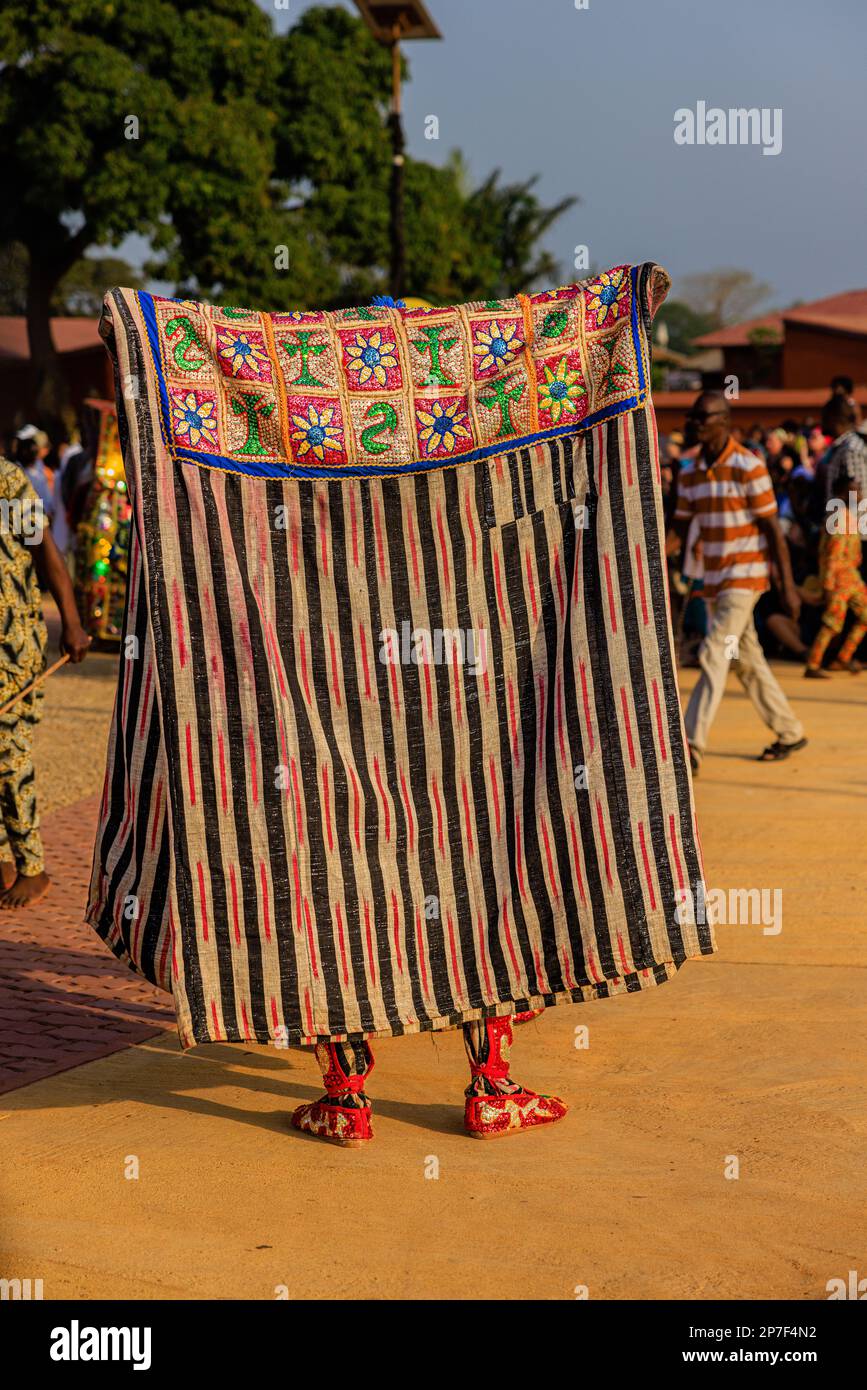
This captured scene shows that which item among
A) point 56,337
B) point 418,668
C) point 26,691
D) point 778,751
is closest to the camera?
point 418,668

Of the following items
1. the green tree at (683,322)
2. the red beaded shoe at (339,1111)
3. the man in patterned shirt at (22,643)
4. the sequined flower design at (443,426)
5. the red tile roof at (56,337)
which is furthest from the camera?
the green tree at (683,322)

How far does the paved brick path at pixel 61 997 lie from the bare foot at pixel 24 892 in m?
0.05

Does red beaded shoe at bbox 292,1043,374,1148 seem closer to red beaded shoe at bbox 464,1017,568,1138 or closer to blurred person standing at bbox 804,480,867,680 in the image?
red beaded shoe at bbox 464,1017,568,1138

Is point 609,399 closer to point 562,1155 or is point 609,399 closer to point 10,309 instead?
point 562,1155

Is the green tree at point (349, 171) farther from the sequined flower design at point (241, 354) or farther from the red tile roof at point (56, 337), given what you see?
the sequined flower design at point (241, 354)

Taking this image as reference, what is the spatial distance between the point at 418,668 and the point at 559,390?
801 mm

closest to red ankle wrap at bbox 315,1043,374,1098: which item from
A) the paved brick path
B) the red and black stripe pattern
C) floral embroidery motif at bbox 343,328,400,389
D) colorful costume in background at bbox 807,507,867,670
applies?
the red and black stripe pattern

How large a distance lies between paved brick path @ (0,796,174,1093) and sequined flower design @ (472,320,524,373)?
246cm

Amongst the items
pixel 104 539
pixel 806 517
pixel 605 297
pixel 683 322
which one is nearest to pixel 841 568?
pixel 806 517

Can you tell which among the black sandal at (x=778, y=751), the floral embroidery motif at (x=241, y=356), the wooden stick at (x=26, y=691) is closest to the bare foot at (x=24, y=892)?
the wooden stick at (x=26, y=691)

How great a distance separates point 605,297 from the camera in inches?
170

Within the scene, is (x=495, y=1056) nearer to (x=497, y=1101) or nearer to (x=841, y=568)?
(x=497, y=1101)

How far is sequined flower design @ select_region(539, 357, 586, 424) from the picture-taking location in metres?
4.30

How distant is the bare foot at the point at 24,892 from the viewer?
700 centimetres
